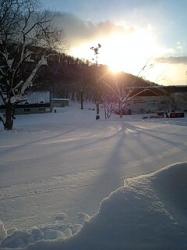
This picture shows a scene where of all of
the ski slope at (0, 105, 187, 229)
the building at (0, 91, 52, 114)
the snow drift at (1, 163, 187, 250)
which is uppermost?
the building at (0, 91, 52, 114)

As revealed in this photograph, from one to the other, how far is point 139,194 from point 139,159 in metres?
7.25

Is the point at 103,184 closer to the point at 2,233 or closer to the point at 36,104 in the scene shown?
the point at 2,233

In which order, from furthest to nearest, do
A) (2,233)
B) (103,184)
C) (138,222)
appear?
(103,184) < (2,233) < (138,222)

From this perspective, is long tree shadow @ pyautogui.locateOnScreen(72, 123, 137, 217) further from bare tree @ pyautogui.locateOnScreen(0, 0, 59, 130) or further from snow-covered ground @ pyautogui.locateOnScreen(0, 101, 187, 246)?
bare tree @ pyautogui.locateOnScreen(0, 0, 59, 130)

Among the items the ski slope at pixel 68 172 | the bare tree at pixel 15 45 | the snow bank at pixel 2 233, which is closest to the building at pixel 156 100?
the bare tree at pixel 15 45

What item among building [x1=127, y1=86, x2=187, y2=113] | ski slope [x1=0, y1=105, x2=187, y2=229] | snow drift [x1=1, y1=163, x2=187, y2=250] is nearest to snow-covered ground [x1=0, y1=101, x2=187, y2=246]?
ski slope [x1=0, y1=105, x2=187, y2=229]

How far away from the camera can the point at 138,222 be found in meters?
4.75

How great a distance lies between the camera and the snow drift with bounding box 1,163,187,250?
14.6ft

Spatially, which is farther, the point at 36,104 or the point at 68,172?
the point at 36,104

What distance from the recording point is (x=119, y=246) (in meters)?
4.42

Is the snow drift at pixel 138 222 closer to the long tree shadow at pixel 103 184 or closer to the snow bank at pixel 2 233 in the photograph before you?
the snow bank at pixel 2 233

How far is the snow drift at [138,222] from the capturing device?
4453mm

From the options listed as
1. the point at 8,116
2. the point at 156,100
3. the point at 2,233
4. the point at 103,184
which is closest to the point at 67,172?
the point at 103,184

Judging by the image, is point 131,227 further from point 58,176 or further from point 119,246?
point 58,176
